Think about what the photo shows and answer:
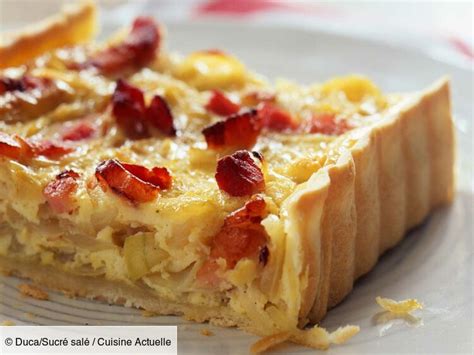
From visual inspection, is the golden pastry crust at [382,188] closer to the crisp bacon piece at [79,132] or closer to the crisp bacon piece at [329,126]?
the crisp bacon piece at [329,126]

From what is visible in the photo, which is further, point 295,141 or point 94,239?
point 295,141

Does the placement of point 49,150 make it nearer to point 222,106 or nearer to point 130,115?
point 130,115

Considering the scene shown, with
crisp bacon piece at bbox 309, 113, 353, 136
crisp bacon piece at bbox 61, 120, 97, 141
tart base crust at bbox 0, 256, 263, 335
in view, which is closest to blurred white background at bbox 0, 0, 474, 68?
crisp bacon piece at bbox 309, 113, 353, 136

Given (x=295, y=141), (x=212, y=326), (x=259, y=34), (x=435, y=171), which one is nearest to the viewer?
(x=212, y=326)

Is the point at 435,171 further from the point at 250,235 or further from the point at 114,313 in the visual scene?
the point at 114,313

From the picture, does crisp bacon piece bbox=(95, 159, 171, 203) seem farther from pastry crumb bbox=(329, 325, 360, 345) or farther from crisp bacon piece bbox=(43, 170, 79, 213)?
pastry crumb bbox=(329, 325, 360, 345)

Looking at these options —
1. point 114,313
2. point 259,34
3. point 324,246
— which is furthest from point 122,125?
point 259,34
